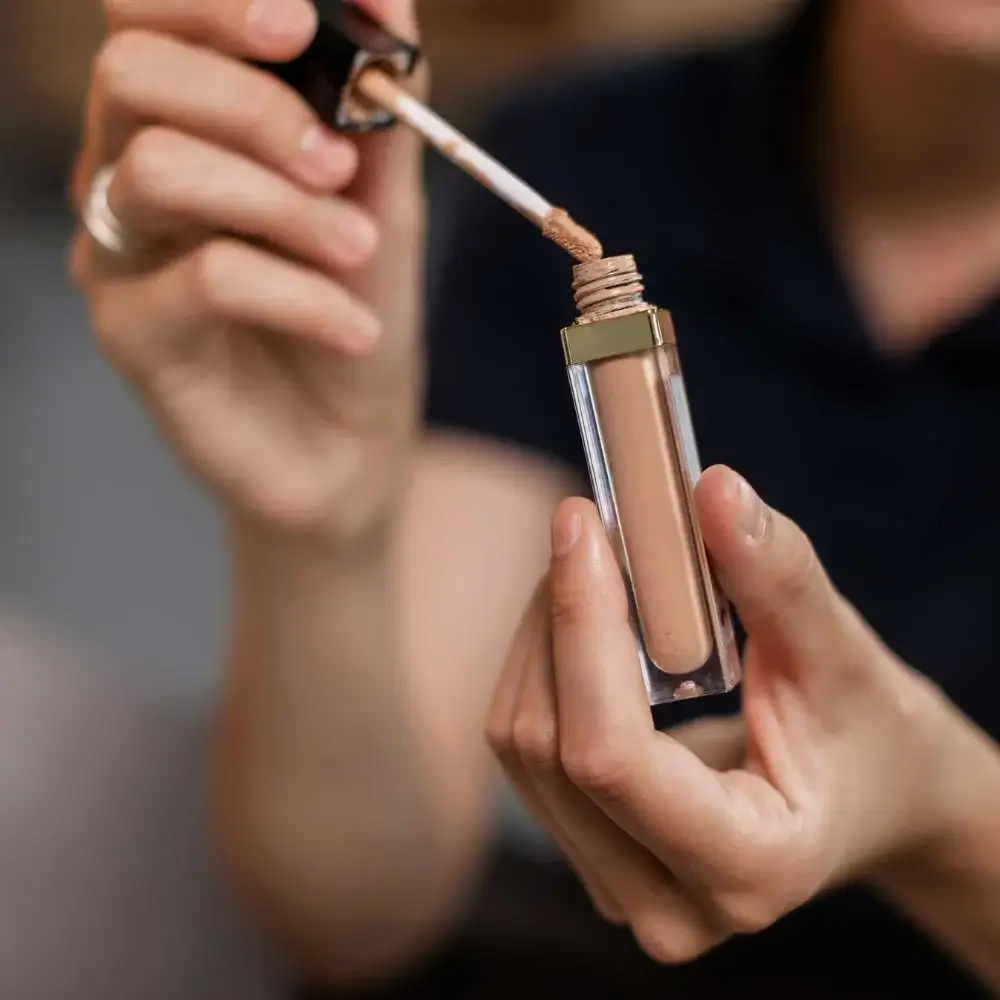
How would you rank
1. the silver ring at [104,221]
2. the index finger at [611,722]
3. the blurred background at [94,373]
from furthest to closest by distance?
the blurred background at [94,373] → the silver ring at [104,221] → the index finger at [611,722]

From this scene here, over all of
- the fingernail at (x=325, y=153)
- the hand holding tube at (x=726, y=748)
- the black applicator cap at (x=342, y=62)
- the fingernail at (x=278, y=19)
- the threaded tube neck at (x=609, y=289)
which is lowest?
the hand holding tube at (x=726, y=748)

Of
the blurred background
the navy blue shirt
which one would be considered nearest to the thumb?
the navy blue shirt

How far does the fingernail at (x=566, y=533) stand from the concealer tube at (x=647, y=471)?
0.04 feet

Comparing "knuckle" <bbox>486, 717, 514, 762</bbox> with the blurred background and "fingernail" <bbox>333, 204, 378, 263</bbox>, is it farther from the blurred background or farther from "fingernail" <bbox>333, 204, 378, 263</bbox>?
the blurred background

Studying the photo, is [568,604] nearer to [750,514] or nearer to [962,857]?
[750,514]

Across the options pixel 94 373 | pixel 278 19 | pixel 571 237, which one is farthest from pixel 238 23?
pixel 94 373

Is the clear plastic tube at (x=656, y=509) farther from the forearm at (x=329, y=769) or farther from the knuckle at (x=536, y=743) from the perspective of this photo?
the forearm at (x=329, y=769)

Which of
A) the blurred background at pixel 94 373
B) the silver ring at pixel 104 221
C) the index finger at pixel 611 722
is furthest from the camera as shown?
the blurred background at pixel 94 373

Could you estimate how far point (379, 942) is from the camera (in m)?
0.45

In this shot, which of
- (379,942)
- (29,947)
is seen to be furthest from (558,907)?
(29,947)

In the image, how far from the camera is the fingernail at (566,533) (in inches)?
8.8

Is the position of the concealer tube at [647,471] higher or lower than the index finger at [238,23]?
lower

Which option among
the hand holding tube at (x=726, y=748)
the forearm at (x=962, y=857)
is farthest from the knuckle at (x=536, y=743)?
the forearm at (x=962, y=857)

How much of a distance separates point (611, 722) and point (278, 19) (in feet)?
0.65
